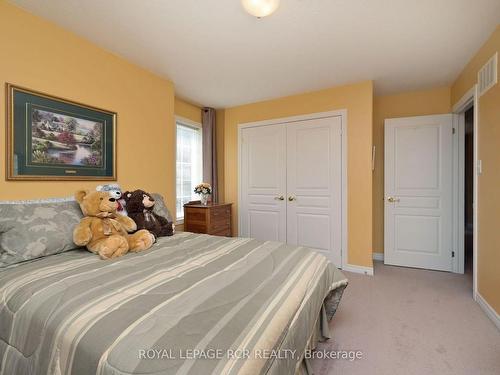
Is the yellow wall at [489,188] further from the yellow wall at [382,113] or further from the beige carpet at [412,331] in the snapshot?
the yellow wall at [382,113]

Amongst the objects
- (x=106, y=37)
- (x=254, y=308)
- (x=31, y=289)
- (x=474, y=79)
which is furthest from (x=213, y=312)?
(x=474, y=79)

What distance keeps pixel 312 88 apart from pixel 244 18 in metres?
1.68

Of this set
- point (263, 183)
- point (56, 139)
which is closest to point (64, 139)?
point (56, 139)

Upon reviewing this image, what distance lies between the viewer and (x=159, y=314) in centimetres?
90

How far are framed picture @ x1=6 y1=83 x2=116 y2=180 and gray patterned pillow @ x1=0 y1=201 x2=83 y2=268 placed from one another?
1.25 feet

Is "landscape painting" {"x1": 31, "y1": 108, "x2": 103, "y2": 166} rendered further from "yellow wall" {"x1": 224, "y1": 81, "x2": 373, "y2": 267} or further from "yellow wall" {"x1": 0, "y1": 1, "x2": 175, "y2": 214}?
"yellow wall" {"x1": 224, "y1": 81, "x2": 373, "y2": 267}

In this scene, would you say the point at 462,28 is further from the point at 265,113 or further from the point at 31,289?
the point at 31,289

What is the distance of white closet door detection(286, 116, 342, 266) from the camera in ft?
10.8

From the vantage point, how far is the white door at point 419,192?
320cm

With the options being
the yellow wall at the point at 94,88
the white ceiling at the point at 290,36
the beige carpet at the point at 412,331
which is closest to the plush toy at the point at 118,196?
the yellow wall at the point at 94,88

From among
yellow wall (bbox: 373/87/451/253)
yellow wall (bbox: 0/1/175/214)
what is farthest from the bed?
yellow wall (bbox: 373/87/451/253)

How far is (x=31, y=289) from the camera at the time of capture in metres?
1.13

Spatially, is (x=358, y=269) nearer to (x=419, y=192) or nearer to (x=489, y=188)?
(x=419, y=192)

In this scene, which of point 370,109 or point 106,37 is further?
point 370,109
